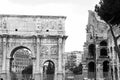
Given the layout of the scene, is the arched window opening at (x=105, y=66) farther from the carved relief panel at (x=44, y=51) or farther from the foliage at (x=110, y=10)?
the foliage at (x=110, y=10)

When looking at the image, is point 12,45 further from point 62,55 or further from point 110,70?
point 110,70

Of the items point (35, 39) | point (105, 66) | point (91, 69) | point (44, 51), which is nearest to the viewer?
point (35, 39)

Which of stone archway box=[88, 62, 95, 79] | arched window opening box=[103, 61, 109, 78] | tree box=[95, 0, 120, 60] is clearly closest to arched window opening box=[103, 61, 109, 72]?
arched window opening box=[103, 61, 109, 78]

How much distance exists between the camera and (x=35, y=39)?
1829 inches

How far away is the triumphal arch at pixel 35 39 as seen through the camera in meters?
45.8

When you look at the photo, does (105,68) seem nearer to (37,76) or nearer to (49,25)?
(37,76)

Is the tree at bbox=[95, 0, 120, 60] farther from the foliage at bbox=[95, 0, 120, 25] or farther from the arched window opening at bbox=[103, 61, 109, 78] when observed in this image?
the arched window opening at bbox=[103, 61, 109, 78]

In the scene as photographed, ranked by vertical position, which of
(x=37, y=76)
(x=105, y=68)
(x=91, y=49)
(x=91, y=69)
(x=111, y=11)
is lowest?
(x=37, y=76)

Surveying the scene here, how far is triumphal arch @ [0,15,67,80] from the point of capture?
45844mm

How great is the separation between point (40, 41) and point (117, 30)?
12.8 meters

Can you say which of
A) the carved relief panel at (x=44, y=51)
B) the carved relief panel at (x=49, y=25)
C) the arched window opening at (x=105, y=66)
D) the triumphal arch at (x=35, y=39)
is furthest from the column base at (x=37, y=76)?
the arched window opening at (x=105, y=66)

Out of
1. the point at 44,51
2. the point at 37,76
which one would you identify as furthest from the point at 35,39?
the point at 37,76

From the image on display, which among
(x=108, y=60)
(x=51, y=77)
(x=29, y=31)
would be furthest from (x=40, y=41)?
(x=108, y=60)

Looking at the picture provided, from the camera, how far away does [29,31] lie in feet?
153
